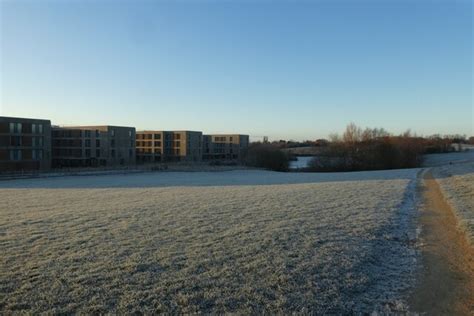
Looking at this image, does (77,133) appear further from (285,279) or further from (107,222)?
(285,279)

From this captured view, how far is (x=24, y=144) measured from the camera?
7944 cm

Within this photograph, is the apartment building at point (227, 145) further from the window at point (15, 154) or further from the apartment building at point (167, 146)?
the window at point (15, 154)

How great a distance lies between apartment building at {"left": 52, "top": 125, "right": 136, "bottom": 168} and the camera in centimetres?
10075

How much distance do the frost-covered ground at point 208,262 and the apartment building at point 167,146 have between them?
112029mm

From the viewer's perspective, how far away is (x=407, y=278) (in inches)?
356

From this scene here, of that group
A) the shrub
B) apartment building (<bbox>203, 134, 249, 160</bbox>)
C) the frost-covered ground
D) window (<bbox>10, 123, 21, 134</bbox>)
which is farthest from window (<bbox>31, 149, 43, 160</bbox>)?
apartment building (<bbox>203, 134, 249, 160</bbox>)

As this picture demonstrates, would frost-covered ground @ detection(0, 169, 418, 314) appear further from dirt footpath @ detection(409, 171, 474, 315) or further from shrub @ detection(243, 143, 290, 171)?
shrub @ detection(243, 143, 290, 171)

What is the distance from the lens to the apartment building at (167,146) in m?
129

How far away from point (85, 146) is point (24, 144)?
70.9ft

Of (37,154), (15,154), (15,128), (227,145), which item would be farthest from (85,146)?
(227,145)

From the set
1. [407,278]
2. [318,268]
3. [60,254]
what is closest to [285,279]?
[318,268]

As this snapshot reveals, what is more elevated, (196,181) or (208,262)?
(208,262)

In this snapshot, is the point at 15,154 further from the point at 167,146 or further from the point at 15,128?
the point at 167,146

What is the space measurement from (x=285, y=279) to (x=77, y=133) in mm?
101315
